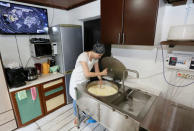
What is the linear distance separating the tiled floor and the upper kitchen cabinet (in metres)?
1.53

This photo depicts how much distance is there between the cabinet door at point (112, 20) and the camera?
129 centimetres

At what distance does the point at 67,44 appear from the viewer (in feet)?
7.03

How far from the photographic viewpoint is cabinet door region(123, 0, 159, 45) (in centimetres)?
106

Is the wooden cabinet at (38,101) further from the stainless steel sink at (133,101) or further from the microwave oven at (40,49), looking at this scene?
the stainless steel sink at (133,101)

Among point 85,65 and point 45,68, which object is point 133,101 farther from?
point 45,68

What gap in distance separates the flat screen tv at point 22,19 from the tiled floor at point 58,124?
5.77 feet

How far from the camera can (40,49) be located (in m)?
2.08

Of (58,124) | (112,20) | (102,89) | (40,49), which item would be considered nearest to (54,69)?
(40,49)

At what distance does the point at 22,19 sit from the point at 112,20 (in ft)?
5.78

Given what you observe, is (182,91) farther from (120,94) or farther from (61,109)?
(61,109)

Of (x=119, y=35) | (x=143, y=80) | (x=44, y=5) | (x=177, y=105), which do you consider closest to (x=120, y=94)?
(x=143, y=80)

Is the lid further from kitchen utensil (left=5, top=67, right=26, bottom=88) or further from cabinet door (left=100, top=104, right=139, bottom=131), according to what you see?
kitchen utensil (left=5, top=67, right=26, bottom=88)

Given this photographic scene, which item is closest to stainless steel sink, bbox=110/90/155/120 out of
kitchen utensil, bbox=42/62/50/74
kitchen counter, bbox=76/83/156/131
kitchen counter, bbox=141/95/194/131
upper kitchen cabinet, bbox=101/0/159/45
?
kitchen counter, bbox=76/83/156/131

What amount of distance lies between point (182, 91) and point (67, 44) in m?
2.05
